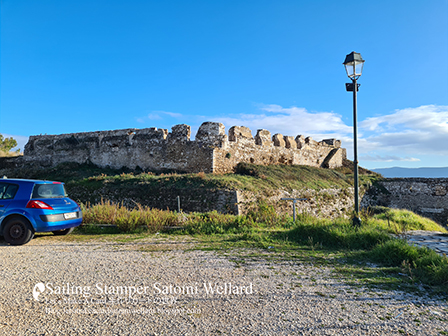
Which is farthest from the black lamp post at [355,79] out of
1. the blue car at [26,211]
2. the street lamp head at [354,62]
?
the blue car at [26,211]

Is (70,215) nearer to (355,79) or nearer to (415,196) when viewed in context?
(355,79)

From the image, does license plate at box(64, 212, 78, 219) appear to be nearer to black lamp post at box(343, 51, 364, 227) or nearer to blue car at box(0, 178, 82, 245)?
blue car at box(0, 178, 82, 245)

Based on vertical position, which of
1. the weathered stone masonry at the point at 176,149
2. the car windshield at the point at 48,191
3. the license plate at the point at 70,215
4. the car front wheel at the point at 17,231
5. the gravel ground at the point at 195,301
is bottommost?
the gravel ground at the point at 195,301

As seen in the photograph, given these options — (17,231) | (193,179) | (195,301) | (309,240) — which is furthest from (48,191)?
(193,179)

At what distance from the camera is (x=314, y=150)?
23453 mm

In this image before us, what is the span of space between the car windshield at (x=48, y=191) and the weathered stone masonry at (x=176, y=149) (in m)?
9.13

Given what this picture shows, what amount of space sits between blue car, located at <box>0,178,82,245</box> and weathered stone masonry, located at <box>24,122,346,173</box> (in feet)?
31.6

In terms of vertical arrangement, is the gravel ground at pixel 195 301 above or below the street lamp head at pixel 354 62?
below

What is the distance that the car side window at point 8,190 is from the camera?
248 inches

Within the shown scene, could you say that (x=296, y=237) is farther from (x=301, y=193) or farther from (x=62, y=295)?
(x=301, y=193)

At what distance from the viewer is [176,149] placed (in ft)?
55.6

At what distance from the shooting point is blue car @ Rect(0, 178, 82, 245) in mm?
6137

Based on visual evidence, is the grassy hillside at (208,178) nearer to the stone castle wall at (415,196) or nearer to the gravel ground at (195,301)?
the stone castle wall at (415,196)

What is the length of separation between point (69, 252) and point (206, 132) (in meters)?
11.4
